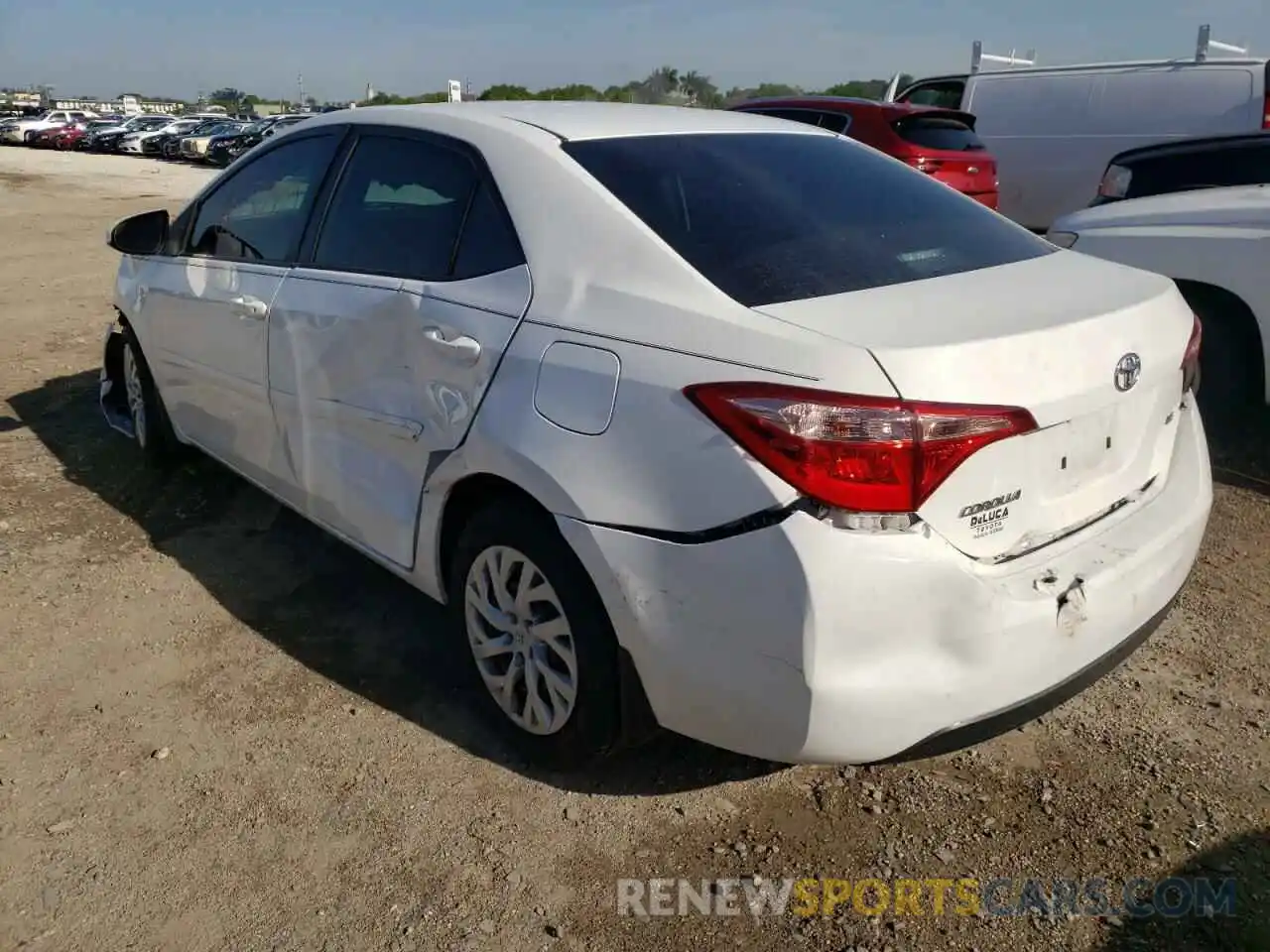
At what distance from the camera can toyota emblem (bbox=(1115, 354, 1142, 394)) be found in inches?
93.4

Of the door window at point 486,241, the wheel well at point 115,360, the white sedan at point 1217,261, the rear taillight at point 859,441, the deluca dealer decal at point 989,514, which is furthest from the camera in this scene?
the wheel well at point 115,360

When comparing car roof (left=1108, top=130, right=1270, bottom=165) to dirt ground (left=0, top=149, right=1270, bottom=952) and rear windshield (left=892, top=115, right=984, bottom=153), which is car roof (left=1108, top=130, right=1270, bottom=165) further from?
rear windshield (left=892, top=115, right=984, bottom=153)

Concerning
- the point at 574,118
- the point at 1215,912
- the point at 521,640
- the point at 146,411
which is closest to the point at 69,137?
the point at 146,411

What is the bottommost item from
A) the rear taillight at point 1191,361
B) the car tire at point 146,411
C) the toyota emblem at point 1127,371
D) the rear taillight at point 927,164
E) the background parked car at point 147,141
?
the background parked car at point 147,141

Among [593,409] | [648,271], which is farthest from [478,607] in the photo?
→ [648,271]

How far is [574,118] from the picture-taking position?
10.2ft

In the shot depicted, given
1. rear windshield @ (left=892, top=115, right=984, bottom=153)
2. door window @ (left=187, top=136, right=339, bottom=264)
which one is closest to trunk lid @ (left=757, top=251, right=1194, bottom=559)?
door window @ (left=187, top=136, right=339, bottom=264)

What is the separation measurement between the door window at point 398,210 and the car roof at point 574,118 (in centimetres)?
11

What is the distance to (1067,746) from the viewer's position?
9.48 feet

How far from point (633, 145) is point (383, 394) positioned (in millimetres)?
981

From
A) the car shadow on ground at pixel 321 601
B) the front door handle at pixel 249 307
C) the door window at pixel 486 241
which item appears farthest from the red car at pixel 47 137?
the door window at pixel 486 241

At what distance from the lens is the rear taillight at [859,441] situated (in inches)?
79.9

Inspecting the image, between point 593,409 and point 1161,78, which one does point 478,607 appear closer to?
point 593,409

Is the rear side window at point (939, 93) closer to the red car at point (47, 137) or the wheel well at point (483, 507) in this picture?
the wheel well at point (483, 507)
